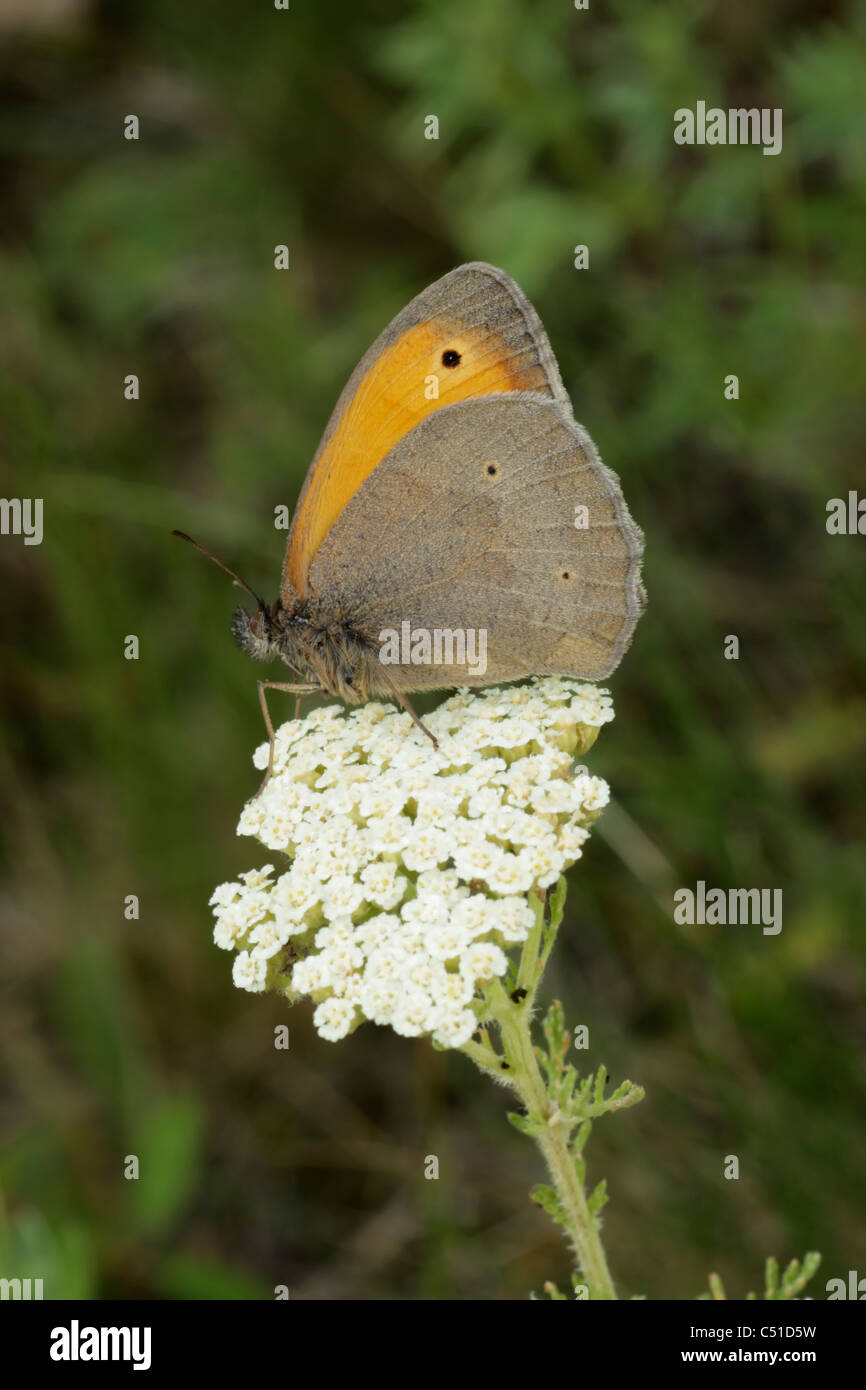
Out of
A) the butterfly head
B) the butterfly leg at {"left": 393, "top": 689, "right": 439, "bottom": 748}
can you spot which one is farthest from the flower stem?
the butterfly head

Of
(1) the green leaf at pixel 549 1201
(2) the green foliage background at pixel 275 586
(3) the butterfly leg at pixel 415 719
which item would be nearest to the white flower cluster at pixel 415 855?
(3) the butterfly leg at pixel 415 719

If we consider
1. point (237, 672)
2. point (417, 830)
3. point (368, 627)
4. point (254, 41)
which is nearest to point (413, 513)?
point (368, 627)

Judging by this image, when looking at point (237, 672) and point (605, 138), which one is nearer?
point (237, 672)

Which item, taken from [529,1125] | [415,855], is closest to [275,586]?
[415,855]

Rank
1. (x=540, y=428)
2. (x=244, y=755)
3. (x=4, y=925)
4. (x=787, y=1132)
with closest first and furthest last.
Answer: (x=540, y=428)
(x=787, y=1132)
(x=244, y=755)
(x=4, y=925)

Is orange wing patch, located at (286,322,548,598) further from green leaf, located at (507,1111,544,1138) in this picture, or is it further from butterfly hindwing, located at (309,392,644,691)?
green leaf, located at (507,1111,544,1138)

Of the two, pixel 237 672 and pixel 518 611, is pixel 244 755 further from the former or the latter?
pixel 518 611

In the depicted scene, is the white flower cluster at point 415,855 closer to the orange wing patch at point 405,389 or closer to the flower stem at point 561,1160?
the flower stem at point 561,1160
